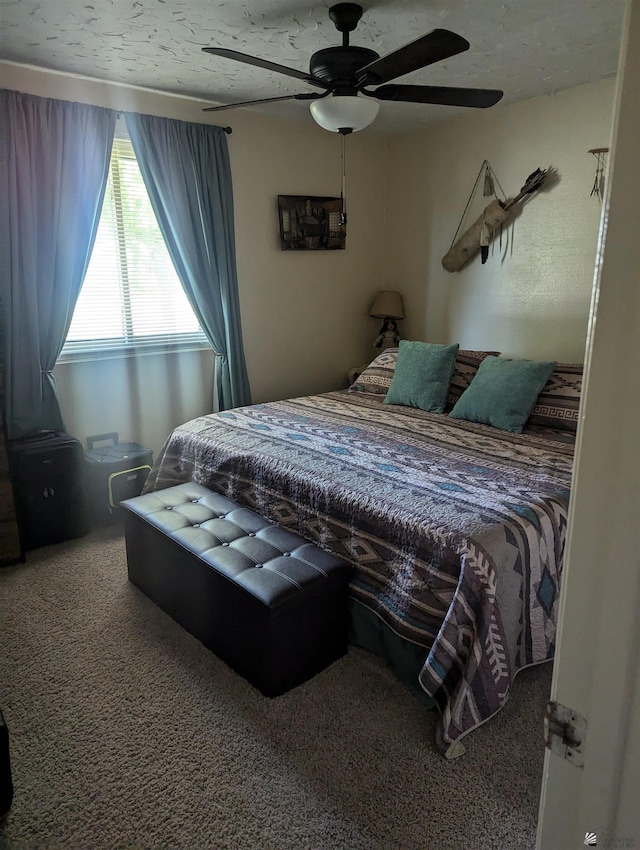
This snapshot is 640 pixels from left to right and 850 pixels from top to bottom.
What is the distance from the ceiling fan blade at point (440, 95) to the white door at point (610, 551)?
2.13m

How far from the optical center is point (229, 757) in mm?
1747

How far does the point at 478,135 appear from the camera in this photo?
12.6ft

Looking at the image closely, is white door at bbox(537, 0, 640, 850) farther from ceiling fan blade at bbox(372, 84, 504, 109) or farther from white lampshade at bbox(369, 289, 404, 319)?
white lampshade at bbox(369, 289, 404, 319)

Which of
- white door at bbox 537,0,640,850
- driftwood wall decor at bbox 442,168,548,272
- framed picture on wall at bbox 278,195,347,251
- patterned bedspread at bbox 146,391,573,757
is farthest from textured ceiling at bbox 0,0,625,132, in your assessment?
white door at bbox 537,0,640,850

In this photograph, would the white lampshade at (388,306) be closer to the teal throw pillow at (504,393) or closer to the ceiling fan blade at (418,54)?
the teal throw pillow at (504,393)

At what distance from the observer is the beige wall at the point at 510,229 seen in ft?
11.0

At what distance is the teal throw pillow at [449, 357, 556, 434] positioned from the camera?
9.89ft

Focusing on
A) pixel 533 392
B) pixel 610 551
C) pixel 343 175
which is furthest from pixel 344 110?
pixel 610 551

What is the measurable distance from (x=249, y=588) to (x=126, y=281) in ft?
7.61

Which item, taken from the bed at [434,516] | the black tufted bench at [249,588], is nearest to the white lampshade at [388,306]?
the bed at [434,516]

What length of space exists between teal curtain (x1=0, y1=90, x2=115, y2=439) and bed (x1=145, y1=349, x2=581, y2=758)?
2.71 feet

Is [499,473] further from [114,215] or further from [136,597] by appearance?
[114,215]

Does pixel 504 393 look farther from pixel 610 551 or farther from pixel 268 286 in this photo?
pixel 610 551

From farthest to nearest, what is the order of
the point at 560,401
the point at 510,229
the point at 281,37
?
the point at 510,229
the point at 560,401
the point at 281,37
